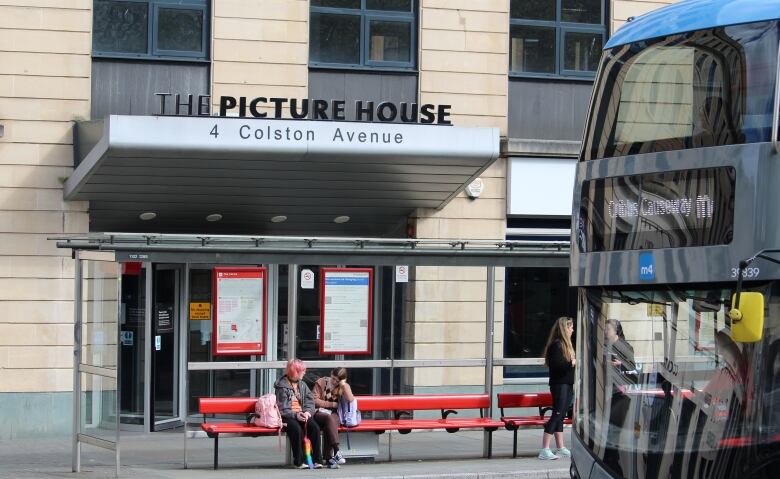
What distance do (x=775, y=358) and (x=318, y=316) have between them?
834 centimetres

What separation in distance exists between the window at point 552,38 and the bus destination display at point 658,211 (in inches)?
421

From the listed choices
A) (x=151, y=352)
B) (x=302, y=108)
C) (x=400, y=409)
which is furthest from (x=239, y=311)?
(x=151, y=352)

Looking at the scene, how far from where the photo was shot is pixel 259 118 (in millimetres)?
15852

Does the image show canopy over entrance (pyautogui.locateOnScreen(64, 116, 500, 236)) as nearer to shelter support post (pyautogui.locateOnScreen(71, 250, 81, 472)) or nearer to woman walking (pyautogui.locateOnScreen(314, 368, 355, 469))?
shelter support post (pyautogui.locateOnScreen(71, 250, 81, 472))

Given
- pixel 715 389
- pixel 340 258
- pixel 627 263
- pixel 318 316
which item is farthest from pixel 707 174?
pixel 318 316

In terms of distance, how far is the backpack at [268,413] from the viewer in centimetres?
1425

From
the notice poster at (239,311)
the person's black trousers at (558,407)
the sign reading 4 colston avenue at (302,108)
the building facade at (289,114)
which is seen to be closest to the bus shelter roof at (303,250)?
the building facade at (289,114)

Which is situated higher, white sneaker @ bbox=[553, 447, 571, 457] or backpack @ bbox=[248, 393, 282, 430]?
backpack @ bbox=[248, 393, 282, 430]

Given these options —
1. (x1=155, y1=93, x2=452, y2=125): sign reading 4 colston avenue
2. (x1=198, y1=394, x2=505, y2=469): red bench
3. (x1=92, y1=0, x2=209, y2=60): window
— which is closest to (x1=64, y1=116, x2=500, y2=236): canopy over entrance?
(x1=155, y1=93, x2=452, y2=125): sign reading 4 colston avenue

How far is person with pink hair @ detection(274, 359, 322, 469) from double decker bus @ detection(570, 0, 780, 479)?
565cm

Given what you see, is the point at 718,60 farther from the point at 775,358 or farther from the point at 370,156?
the point at 370,156

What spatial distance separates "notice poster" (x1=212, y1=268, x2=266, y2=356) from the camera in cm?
1488

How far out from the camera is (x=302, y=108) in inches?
650

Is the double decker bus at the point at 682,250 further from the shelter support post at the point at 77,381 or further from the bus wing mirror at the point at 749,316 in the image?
the shelter support post at the point at 77,381
